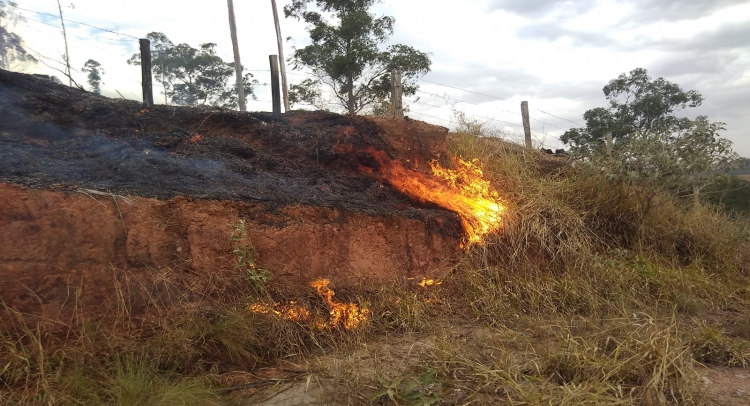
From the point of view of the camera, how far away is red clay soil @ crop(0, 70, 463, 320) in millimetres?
3111

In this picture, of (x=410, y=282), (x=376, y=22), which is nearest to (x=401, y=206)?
(x=410, y=282)

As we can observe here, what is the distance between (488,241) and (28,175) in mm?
4076

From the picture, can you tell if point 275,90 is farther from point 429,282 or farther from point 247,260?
point 429,282

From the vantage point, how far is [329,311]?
379 cm

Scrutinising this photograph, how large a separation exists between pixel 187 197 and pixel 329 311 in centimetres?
146

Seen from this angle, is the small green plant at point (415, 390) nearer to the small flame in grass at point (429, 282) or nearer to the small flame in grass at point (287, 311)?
the small flame in grass at point (287, 311)

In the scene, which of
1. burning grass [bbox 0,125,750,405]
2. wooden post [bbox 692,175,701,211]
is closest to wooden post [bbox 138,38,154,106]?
burning grass [bbox 0,125,750,405]

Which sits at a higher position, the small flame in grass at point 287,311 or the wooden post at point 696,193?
the wooden post at point 696,193

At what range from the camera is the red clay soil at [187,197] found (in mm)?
3111

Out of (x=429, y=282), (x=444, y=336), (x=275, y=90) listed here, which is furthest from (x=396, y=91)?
(x=444, y=336)

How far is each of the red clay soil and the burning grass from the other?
24 centimetres

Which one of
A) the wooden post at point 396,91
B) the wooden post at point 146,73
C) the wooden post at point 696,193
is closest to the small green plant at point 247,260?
the wooden post at point 146,73

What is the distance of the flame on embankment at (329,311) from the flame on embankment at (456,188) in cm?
171

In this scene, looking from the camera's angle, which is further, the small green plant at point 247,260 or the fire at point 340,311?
the fire at point 340,311
